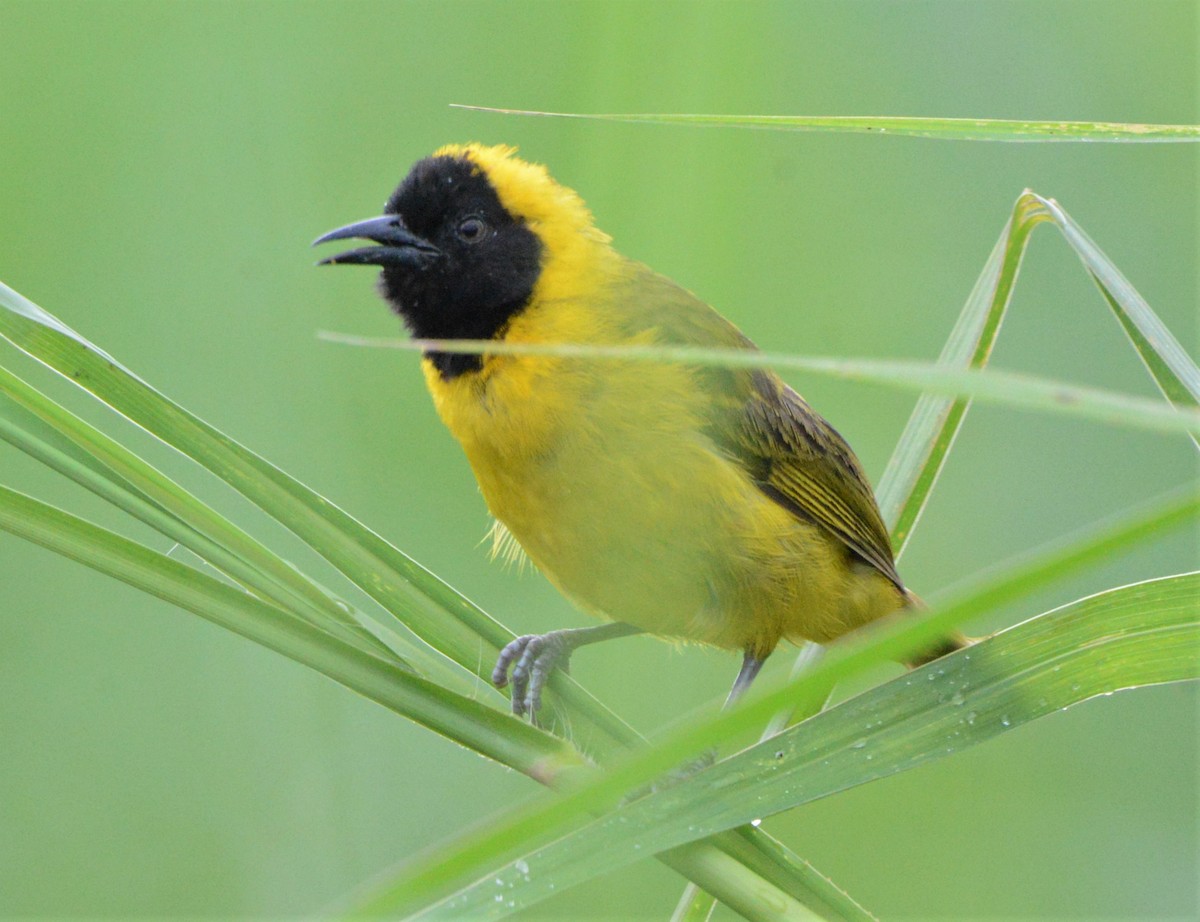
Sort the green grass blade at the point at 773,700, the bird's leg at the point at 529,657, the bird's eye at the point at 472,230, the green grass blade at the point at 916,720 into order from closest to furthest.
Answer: the green grass blade at the point at 773,700 < the green grass blade at the point at 916,720 < the bird's leg at the point at 529,657 < the bird's eye at the point at 472,230

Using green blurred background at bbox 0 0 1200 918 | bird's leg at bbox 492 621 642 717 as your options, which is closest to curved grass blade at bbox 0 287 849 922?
bird's leg at bbox 492 621 642 717

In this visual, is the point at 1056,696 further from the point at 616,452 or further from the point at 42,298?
the point at 42,298

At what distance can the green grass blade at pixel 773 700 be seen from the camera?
28.9 inches

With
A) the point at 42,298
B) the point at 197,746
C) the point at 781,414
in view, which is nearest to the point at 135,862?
→ the point at 197,746

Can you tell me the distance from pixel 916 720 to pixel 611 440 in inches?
41.2

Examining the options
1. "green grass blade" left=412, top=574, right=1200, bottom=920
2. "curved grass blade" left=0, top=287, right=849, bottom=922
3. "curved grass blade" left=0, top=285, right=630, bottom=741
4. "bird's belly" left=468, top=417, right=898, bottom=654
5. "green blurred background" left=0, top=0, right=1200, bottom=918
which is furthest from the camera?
"green blurred background" left=0, top=0, right=1200, bottom=918

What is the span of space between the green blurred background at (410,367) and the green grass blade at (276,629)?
2037mm

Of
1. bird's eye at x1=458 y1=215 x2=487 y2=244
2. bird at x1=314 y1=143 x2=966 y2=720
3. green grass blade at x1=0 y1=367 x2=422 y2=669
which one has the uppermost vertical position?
bird's eye at x1=458 y1=215 x2=487 y2=244

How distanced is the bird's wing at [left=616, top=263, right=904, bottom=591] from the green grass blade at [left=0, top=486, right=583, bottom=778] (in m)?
1.27

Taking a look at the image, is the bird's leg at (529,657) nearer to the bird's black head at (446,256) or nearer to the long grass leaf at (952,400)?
the bird's black head at (446,256)

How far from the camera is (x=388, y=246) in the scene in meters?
2.78

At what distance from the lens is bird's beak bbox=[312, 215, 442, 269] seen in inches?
107

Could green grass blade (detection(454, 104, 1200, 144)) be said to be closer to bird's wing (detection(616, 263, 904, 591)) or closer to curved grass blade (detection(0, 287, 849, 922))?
curved grass blade (detection(0, 287, 849, 922))

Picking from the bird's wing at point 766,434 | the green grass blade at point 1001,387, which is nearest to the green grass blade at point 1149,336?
the green grass blade at point 1001,387
